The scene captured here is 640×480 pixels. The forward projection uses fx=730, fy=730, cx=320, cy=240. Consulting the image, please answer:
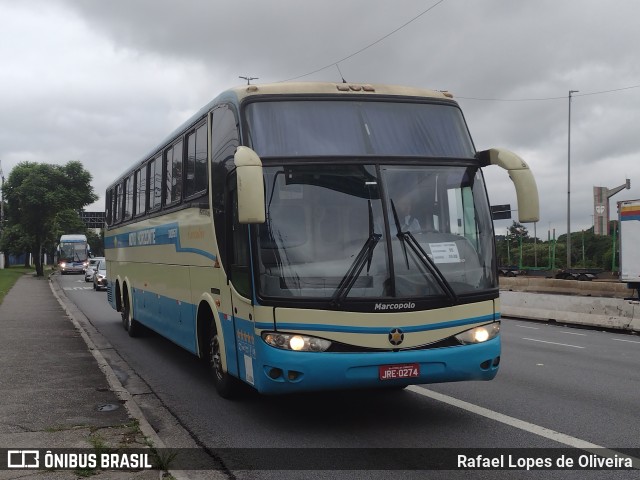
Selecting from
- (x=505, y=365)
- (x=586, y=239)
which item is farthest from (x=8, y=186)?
(x=505, y=365)

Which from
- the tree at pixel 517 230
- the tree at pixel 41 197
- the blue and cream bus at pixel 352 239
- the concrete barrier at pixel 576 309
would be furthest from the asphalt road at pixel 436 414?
the tree at pixel 517 230

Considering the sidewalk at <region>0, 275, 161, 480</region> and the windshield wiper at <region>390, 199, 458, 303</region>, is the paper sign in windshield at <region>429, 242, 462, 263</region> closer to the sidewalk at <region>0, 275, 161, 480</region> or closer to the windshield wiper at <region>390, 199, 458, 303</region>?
the windshield wiper at <region>390, 199, 458, 303</region>

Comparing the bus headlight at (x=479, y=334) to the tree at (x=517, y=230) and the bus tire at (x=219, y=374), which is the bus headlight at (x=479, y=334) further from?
the tree at (x=517, y=230)

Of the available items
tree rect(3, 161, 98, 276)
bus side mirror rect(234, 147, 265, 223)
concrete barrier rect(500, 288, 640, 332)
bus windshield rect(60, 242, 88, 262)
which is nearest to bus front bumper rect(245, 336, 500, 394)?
bus side mirror rect(234, 147, 265, 223)

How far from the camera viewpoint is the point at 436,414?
761 cm

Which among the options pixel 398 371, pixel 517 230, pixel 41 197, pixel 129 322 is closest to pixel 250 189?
pixel 398 371

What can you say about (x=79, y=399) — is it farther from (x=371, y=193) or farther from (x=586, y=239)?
(x=586, y=239)

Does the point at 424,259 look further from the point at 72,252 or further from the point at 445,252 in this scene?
the point at 72,252

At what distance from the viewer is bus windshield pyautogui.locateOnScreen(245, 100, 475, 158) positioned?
7.12 meters

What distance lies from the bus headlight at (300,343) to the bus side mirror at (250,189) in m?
1.08

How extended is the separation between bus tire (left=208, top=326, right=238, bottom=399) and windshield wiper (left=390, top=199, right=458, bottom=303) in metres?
2.62

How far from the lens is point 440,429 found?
22.9 ft

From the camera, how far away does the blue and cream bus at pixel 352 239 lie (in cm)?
653

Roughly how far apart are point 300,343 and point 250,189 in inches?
56.7
